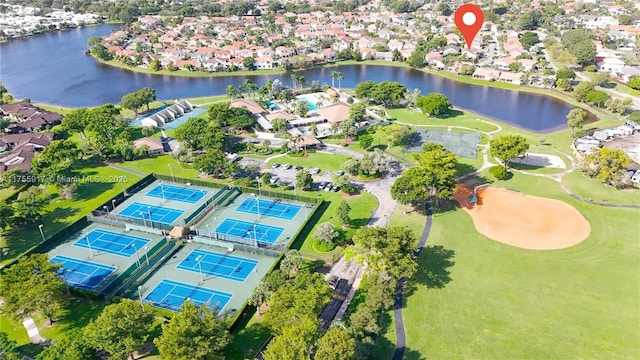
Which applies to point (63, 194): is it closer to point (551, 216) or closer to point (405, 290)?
point (405, 290)

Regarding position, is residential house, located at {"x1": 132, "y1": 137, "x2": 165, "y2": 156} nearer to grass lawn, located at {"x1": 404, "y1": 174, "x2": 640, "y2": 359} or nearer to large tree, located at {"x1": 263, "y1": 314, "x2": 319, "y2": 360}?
grass lawn, located at {"x1": 404, "y1": 174, "x2": 640, "y2": 359}

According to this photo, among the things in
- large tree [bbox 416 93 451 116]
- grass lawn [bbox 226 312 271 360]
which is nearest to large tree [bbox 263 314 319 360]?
grass lawn [bbox 226 312 271 360]

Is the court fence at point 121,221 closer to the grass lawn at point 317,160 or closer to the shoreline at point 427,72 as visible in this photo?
the grass lawn at point 317,160

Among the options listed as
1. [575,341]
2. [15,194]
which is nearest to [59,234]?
[15,194]

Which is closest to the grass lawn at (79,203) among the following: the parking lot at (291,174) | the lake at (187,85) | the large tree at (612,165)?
the parking lot at (291,174)

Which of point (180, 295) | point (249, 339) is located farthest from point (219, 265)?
point (249, 339)

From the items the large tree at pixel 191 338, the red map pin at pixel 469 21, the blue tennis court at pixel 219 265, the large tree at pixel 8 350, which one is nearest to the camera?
the large tree at pixel 191 338
